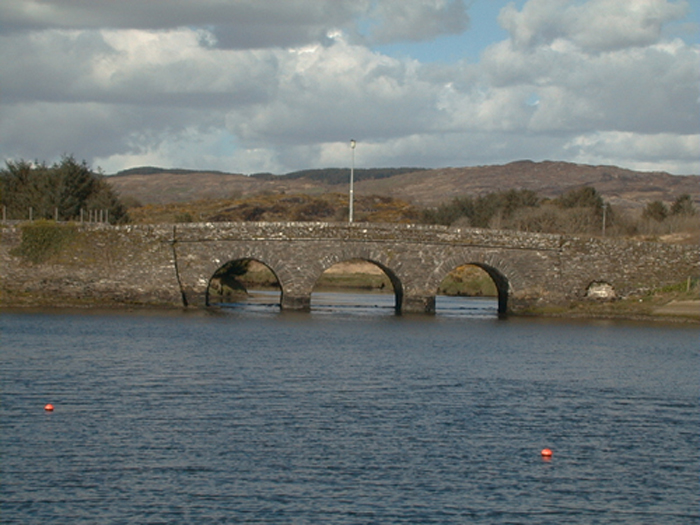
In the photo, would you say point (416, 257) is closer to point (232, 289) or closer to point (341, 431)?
point (232, 289)

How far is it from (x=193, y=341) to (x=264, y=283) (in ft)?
153

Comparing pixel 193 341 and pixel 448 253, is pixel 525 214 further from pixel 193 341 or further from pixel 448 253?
pixel 193 341

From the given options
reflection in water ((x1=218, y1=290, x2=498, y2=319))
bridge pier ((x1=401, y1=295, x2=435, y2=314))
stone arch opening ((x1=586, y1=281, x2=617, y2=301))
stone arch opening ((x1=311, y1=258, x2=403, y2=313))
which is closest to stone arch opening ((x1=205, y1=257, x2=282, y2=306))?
reflection in water ((x1=218, y1=290, x2=498, y2=319))

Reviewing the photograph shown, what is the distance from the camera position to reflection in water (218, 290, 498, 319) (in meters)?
52.5

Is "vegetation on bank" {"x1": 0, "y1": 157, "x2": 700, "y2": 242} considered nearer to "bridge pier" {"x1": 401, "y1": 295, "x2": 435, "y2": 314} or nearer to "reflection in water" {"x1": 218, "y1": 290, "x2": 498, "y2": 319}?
"reflection in water" {"x1": 218, "y1": 290, "x2": 498, "y2": 319}

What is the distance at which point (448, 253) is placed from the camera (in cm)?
5075

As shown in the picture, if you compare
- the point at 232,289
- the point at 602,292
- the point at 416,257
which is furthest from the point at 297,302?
the point at 232,289

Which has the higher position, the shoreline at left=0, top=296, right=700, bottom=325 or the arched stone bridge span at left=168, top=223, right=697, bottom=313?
the arched stone bridge span at left=168, top=223, right=697, bottom=313

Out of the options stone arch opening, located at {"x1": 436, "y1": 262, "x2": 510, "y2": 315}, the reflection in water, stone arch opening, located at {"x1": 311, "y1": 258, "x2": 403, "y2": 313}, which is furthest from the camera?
stone arch opening, located at {"x1": 436, "y1": 262, "x2": 510, "y2": 315}

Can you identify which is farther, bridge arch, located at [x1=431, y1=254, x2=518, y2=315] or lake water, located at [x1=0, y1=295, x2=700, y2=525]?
bridge arch, located at [x1=431, y1=254, x2=518, y2=315]

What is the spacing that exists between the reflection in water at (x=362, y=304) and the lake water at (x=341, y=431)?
15674 millimetres

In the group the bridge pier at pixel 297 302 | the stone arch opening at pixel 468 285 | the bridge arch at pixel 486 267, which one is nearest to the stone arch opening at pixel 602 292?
the bridge arch at pixel 486 267

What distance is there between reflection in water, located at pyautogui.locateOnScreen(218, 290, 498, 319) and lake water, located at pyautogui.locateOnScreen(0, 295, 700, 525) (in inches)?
617

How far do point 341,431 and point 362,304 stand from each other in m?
38.9
